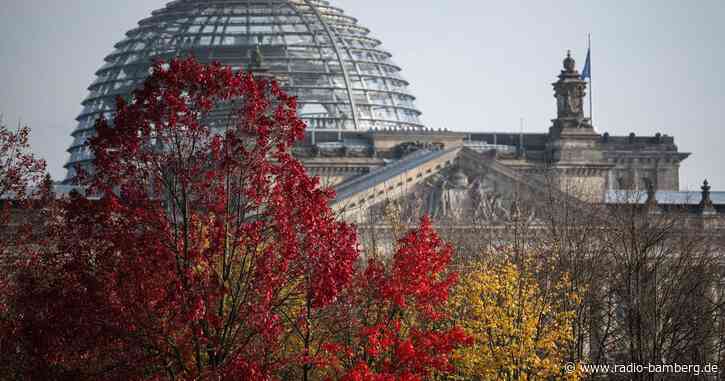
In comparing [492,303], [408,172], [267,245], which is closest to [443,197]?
[408,172]

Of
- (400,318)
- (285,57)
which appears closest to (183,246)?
(400,318)

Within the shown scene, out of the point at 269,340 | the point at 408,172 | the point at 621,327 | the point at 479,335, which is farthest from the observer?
the point at 408,172

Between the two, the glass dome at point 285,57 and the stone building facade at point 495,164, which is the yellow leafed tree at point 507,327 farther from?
the glass dome at point 285,57

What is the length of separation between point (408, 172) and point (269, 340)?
50.6 m

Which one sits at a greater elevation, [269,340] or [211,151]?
[211,151]

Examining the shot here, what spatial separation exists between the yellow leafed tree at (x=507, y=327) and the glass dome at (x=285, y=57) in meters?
70.6

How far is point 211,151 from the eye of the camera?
40906mm

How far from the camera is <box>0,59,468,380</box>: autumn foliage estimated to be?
40.4 meters

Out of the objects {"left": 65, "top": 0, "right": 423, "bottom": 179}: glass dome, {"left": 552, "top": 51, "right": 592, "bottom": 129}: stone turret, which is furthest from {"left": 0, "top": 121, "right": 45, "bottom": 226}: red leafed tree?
{"left": 65, "top": 0, "right": 423, "bottom": 179}: glass dome

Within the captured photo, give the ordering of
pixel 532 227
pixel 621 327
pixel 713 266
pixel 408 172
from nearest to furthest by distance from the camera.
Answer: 1. pixel 621 327
2. pixel 713 266
3. pixel 532 227
4. pixel 408 172

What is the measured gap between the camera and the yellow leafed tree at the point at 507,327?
51656 mm

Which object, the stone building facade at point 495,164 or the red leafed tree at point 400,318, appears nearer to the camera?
the red leafed tree at point 400,318

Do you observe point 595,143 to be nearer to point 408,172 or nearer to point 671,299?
point 408,172

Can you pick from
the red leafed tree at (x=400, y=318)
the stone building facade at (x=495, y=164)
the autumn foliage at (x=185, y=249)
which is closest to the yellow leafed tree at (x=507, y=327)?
the red leafed tree at (x=400, y=318)
